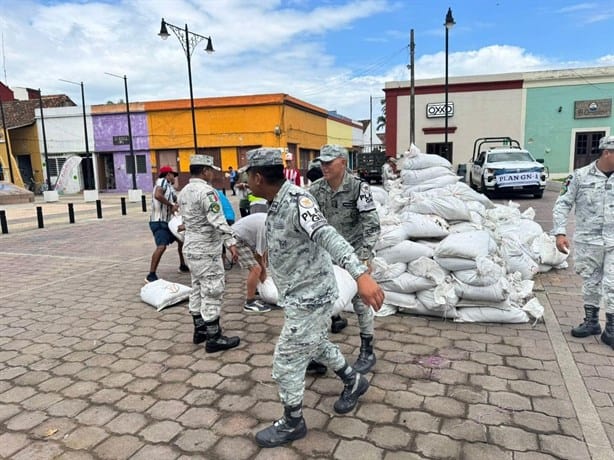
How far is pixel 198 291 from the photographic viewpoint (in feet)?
12.6

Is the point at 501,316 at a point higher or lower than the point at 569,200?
lower

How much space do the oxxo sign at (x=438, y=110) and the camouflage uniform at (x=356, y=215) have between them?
2400cm

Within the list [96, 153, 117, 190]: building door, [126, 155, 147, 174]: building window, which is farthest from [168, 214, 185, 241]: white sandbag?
[96, 153, 117, 190]: building door

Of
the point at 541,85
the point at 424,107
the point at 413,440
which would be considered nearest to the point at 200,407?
the point at 413,440

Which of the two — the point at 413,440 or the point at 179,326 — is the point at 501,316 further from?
the point at 179,326

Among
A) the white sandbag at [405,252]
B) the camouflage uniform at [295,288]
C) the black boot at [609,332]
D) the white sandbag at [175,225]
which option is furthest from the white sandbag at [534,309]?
the white sandbag at [175,225]

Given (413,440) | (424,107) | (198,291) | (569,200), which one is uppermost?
(424,107)

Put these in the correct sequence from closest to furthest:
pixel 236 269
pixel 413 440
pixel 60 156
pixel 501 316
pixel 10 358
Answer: pixel 413 440 → pixel 10 358 → pixel 501 316 → pixel 236 269 → pixel 60 156

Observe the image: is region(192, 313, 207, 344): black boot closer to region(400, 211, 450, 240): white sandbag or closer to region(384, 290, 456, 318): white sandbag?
region(384, 290, 456, 318): white sandbag

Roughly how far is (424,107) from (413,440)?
83.3 ft

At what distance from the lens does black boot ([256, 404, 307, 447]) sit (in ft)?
7.95

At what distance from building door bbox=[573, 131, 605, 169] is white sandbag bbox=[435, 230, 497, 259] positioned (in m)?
24.4

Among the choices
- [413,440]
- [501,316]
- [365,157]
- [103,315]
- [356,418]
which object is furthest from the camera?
[365,157]

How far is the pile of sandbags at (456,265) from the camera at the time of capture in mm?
4141
